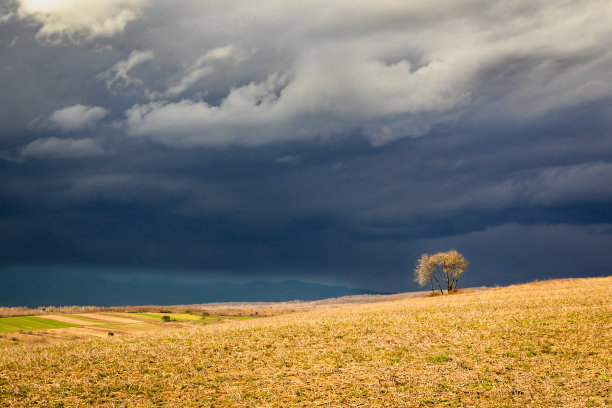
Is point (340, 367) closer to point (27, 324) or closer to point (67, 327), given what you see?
point (67, 327)

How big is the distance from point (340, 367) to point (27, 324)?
94.9 meters

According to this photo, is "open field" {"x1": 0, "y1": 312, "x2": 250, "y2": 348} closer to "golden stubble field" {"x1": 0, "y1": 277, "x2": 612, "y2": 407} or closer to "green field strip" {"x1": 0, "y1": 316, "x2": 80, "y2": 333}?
"green field strip" {"x1": 0, "y1": 316, "x2": 80, "y2": 333}

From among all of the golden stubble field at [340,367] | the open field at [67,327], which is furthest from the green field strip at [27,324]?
the golden stubble field at [340,367]

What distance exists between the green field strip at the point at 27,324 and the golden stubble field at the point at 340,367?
5874 centimetres

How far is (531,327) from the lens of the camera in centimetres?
4316

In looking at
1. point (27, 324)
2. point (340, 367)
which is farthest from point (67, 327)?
point (340, 367)

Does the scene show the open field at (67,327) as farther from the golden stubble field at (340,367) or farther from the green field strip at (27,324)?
the golden stubble field at (340,367)

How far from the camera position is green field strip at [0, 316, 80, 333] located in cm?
9243

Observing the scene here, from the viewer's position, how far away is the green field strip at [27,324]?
92.4 meters

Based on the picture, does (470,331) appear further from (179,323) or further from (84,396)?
(179,323)

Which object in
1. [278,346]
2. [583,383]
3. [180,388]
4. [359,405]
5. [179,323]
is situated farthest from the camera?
[179,323]

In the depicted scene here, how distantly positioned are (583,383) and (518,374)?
350 centimetres

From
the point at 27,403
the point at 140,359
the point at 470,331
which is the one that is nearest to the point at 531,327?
the point at 470,331

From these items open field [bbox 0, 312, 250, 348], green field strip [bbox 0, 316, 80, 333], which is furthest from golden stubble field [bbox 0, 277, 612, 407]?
green field strip [bbox 0, 316, 80, 333]
